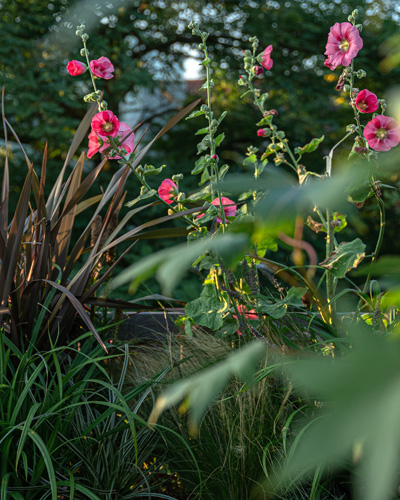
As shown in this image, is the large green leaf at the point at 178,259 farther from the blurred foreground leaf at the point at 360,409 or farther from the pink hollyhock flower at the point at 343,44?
the pink hollyhock flower at the point at 343,44

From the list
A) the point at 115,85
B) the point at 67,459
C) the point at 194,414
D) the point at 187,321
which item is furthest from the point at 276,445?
the point at 115,85

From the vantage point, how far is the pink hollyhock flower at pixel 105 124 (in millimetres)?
1330

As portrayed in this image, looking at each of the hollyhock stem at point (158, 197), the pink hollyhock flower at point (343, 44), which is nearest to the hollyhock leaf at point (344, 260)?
the hollyhock stem at point (158, 197)

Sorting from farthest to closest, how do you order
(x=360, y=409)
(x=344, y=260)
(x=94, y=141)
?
(x=94, y=141)
(x=344, y=260)
(x=360, y=409)

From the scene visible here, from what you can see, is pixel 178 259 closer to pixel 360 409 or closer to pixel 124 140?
pixel 360 409

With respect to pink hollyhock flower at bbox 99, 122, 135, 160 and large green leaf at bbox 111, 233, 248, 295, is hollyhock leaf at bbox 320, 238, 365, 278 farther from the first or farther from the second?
large green leaf at bbox 111, 233, 248, 295

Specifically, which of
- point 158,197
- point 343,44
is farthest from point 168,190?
point 343,44

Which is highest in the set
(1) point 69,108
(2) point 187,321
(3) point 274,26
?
(3) point 274,26

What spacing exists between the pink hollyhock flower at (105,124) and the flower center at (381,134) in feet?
2.12

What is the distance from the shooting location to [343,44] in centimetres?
146

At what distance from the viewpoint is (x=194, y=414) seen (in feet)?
0.86

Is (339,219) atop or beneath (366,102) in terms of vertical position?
beneath

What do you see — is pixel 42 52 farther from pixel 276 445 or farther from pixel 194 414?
pixel 194 414

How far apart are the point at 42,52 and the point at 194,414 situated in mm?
5167
